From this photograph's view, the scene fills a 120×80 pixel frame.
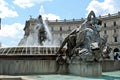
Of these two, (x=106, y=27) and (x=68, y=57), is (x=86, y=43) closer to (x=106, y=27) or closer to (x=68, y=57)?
(x=68, y=57)

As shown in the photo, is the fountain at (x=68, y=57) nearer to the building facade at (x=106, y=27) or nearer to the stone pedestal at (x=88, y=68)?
the stone pedestal at (x=88, y=68)

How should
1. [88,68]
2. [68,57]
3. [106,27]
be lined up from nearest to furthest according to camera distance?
[88,68]
[68,57]
[106,27]

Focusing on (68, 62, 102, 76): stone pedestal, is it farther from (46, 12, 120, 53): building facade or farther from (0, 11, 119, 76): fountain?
(46, 12, 120, 53): building facade

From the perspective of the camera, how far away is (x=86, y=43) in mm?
13133

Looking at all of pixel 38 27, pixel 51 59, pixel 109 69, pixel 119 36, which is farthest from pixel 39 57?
pixel 119 36

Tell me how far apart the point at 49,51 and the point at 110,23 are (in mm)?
78529

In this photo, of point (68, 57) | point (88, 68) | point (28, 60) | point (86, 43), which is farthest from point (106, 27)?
point (88, 68)

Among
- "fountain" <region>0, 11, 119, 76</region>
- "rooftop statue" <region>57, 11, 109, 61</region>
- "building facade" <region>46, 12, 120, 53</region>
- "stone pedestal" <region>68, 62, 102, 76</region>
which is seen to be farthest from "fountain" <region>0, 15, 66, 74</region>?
"building facade" <region>46, 12, 120, 53</region>

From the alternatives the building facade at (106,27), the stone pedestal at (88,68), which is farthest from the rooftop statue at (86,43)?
the building facade at (106,27)

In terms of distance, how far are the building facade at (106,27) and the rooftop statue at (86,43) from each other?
226 feet

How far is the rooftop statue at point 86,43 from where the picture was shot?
12.5 m

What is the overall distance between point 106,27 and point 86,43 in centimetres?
8159

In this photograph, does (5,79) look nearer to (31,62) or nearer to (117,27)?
(31,62)

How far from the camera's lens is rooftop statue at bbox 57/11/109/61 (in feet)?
41.0
